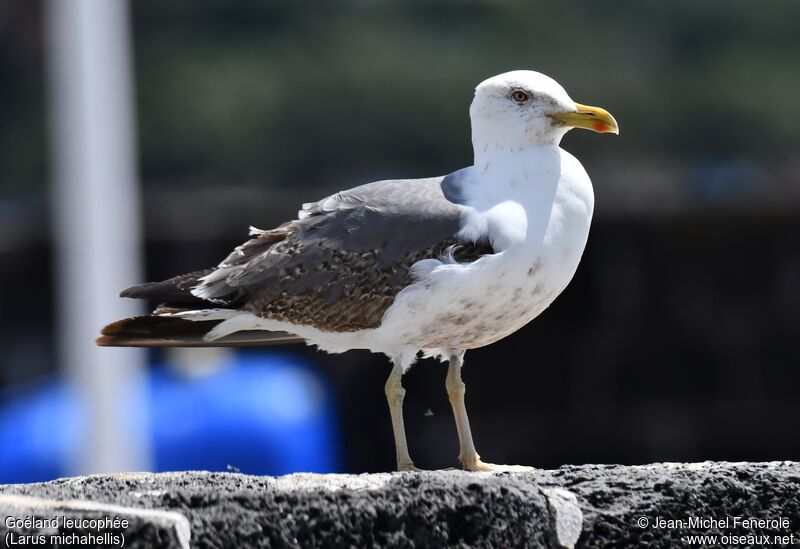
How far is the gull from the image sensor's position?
508 centimetres

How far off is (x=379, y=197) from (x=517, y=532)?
1.57 metres

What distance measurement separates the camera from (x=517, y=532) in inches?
165

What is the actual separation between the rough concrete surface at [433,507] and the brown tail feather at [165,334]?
0.91 metres

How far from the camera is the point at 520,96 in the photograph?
5.40 meters

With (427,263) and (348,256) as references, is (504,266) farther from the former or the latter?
(348,256)

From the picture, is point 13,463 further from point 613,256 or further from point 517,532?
point 517,532

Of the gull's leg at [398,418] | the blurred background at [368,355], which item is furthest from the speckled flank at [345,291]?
the blurred background at [368,355]

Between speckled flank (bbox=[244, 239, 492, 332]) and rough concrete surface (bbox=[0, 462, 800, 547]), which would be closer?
rough concrete surface (bbox=[0, 462, 800, 547])

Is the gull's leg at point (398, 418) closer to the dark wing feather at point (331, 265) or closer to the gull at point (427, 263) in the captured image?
the gull at point (427, 263)

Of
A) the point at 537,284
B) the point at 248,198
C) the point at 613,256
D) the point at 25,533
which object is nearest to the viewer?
the point at 25,533

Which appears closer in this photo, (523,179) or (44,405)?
(523,179)

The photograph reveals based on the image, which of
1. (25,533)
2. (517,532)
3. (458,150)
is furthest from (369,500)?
(458,150)

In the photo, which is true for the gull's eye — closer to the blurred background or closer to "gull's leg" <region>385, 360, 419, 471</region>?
"gull's leg" <region>385, 360, 419, 471</region>

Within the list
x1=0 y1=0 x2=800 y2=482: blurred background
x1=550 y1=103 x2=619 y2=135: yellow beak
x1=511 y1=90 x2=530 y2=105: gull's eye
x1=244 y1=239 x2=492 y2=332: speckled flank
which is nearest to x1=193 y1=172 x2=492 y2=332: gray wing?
x1=244 y1=239 x2=492 y2=332: speckled flank
